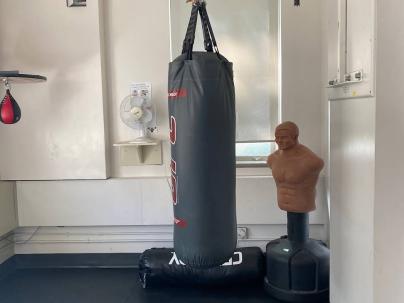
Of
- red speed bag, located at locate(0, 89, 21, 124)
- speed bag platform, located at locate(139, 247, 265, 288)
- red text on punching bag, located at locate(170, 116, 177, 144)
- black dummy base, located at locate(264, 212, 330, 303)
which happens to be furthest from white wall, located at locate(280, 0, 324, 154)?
red speed bag, located at locate(0, 89, 21, 124)

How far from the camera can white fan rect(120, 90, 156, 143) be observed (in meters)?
2.95

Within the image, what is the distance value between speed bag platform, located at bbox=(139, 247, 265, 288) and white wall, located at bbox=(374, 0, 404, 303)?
1303mm

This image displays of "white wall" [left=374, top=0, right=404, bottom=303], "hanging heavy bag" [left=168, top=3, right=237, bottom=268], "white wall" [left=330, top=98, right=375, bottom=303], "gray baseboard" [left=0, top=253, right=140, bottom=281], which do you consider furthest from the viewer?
"gray baseboard" [left=0, top=253, right=140, bottom=281]

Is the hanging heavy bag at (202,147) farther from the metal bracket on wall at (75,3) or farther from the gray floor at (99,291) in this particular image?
the metal bracket on wall at (75,3)

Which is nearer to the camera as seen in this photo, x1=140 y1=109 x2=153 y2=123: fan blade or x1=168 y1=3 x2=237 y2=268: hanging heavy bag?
x1=168 y1=3 x2=237 y2=268: hanging heavy bag

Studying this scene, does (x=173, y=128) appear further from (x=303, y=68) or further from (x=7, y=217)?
(x=7, y=217)

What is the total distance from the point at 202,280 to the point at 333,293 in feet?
2.79

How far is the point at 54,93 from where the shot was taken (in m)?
3.02

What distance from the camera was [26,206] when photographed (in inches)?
123

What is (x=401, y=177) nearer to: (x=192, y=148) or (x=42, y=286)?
(x=192, y=148)

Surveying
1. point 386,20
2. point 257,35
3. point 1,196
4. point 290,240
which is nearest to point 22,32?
point 1,196

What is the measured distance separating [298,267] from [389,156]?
1.25 m

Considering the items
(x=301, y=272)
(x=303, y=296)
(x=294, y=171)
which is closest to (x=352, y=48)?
(x=294, y=171)

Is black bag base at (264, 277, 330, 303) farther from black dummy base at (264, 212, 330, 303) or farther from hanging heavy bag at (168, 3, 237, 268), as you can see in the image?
hanging heavy bag at (168, 3, 237, 268)
